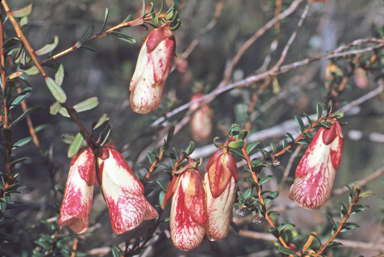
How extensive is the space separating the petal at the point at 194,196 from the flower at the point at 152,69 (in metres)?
0.13

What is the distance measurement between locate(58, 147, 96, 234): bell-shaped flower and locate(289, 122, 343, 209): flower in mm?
339

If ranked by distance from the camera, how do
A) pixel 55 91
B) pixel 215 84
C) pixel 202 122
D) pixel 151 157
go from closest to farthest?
1. pixel 55 91
2. pixel 151 157
3. pixel 202 122
4. pixel 215 84

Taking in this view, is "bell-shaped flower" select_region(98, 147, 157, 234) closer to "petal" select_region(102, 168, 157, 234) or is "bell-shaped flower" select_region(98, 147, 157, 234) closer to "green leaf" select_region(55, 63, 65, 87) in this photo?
"petal" select_region(102, 168, 157, 234)

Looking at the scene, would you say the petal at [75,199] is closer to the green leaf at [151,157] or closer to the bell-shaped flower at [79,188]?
the bell-shaped flower at [79,188]

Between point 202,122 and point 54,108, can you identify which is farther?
point 202,122

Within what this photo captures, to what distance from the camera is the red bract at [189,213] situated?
0.48 meters

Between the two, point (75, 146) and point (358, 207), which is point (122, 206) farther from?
point (358, 207)

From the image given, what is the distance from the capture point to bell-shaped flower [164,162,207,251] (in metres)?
0.48

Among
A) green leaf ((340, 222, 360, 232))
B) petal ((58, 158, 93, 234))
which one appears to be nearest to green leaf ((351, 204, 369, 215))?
green leaf ((340, 222, 360, 232))

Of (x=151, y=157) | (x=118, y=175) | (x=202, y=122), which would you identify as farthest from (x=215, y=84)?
(x=118, y=175)

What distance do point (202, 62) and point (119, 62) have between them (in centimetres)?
64

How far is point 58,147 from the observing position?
1.72 meters

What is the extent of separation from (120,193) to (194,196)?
4.7 inches

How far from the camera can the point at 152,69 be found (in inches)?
20.2
